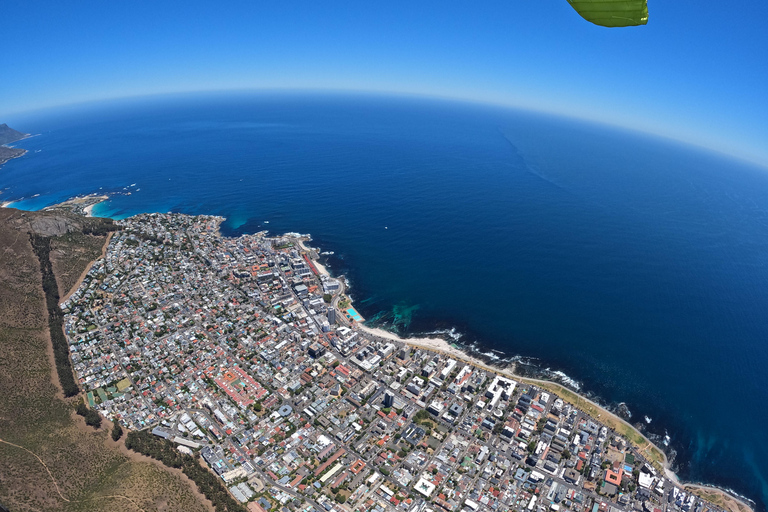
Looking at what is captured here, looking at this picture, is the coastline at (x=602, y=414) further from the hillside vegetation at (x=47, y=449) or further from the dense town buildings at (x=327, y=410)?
the hillside vegetation at (x=47, y=449)

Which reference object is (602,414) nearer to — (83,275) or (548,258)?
(548,258)

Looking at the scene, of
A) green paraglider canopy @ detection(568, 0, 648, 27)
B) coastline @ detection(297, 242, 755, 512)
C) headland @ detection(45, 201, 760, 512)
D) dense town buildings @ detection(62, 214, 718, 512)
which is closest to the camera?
green paraglider canopy @ detection(568, 0, 648, 27)

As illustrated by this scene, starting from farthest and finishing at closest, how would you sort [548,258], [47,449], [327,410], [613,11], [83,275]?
[548,258]
[83,275]
[327,410]
[47,449]
[613,11]

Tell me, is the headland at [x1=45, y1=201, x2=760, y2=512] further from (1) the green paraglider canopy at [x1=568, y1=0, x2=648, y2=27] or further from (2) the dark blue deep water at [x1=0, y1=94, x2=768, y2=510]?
(1) the green paraglider canopy at [x1=568, y1=0, x2=648, y2=27]

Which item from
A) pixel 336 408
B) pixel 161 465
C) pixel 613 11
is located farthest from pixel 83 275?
pixel 613 11

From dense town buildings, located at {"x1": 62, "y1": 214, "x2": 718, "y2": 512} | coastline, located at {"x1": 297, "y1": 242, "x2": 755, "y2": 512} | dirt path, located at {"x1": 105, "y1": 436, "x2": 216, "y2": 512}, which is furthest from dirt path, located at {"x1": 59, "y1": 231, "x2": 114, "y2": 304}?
coastline, located at {"x1": 297, "y1": 242, "x2": 755, "y2": 512}

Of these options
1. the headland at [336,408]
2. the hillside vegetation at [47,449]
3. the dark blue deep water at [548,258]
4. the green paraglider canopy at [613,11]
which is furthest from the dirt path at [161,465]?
the green paraglider canopy at [613,11]

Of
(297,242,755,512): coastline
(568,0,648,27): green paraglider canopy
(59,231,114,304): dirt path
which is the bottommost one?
(297,242,755,512): coastline
